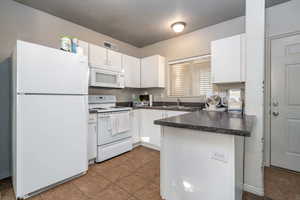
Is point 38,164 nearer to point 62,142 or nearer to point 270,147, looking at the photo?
point 62,142

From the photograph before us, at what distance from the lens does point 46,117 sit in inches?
64.9

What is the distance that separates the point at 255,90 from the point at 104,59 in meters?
2.55

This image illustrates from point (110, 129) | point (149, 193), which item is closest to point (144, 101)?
point (110, 129)

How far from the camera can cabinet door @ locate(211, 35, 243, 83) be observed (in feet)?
6.95

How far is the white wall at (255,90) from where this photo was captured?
5.12 ft

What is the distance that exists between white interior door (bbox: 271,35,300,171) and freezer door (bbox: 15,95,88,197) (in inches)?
119

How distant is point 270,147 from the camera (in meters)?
2.30

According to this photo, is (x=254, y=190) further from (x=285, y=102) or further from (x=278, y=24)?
(x=278, y=24)

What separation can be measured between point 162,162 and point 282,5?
118 inches

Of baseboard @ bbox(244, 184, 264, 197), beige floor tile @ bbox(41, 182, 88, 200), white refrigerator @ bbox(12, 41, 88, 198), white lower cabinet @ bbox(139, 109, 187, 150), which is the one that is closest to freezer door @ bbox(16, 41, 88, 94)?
white refrigerator @ bbox(12, 41, 88, 198)

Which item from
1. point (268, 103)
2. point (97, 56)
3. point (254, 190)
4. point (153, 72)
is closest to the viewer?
point (254, 190)

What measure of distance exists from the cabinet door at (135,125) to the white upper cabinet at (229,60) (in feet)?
5.71

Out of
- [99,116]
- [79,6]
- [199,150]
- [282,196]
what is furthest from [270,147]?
[79,6]

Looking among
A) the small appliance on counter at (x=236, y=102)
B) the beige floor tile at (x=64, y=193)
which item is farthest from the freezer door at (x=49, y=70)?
the small appliance on counter at (x=236, y=102)
